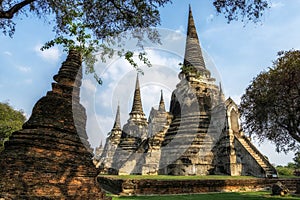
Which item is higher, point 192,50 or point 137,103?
point 192,50

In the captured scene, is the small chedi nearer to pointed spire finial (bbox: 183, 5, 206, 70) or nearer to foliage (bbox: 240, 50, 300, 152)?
pointed spire finial (bbox: 183, 5, 206, 70)

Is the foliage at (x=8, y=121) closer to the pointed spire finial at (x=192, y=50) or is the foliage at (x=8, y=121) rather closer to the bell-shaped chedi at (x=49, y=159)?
the pointed spire finial at (x=192, y=50)

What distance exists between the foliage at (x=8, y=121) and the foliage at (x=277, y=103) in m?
24.0

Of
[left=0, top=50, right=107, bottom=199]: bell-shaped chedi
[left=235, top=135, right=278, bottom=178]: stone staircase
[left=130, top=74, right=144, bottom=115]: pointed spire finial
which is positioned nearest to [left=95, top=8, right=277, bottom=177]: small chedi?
[left=235, top=135, right=278, bottom=178]: stone staircase

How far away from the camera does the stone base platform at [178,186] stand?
37.4ft

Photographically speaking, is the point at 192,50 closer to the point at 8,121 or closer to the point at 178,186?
the point at 178,186

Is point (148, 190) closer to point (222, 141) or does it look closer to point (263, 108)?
point (263, 108)

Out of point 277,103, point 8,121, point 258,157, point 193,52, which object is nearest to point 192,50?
point 193,52

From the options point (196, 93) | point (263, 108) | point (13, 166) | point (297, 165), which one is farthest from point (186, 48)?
point (297, 165)

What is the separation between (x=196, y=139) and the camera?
2175cm

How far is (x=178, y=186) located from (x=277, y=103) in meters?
5.87

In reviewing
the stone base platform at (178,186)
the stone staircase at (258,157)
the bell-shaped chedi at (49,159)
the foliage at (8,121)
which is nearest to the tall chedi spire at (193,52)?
the stone staircase at (258,157)

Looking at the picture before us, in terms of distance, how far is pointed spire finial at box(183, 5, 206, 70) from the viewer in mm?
26595

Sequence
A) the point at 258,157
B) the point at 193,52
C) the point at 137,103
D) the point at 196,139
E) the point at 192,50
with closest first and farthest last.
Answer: the point at 258,157, the point at 196,139, the point at 193,52, the point at 192,50, the point at 137,103
